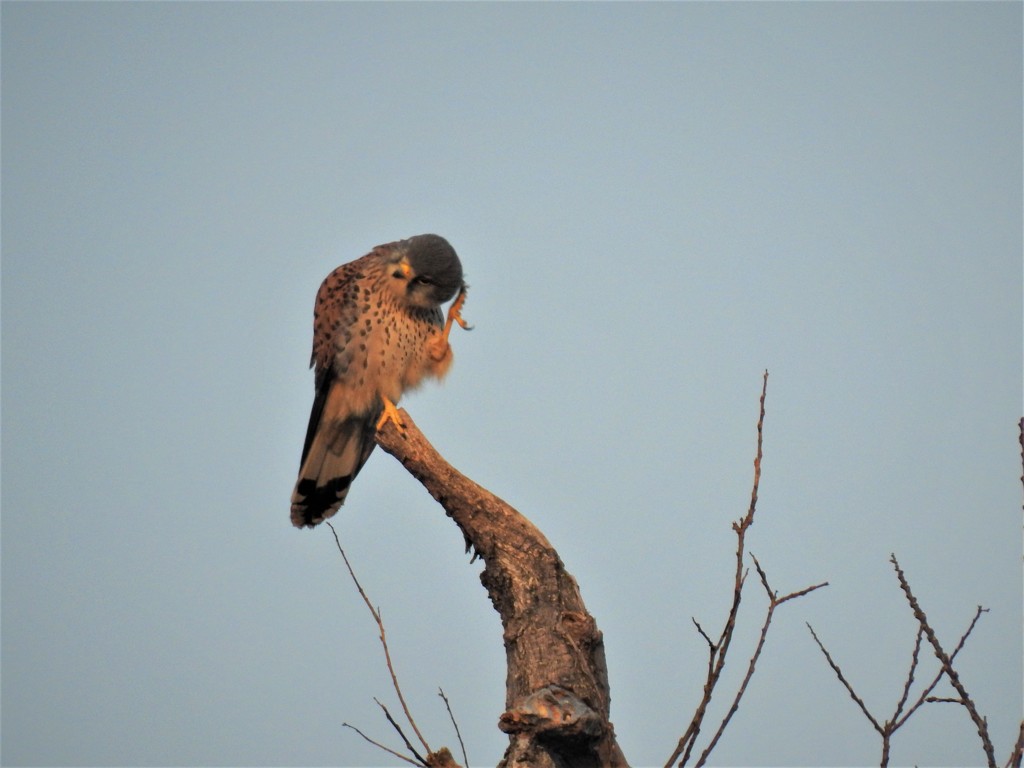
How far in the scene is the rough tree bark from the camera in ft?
7.22

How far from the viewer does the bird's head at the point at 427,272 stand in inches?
178

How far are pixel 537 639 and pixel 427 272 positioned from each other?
2.34m

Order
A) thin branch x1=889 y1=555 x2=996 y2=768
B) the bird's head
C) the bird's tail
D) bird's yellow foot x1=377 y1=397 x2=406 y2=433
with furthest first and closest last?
the bird's head, the bird's tail, bird's yellow foot x1=377 y1=397 x2=406 y2=433, thin branch x1=889 y1=555 x2=996 y2=768

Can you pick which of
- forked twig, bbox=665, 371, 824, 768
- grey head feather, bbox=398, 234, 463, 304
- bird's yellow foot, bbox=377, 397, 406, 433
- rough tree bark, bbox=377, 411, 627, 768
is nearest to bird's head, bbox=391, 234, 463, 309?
grey head feather, bbox=398, 234, 463, 304


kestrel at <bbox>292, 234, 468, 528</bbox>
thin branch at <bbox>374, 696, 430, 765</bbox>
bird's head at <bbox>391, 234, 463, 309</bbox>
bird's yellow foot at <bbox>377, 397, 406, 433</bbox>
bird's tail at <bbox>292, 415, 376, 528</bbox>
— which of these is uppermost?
bird's head at <bbox>391, 234, 463, 309</bbox>

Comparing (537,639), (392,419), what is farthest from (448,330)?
(537,639)

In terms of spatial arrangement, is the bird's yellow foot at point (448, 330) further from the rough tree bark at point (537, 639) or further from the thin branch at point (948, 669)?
the thin branch at point (948, 669)

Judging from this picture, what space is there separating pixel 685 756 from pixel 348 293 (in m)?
3.15

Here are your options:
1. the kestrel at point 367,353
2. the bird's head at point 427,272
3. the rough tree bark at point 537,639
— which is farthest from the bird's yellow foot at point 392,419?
the bird's head at point 427,272

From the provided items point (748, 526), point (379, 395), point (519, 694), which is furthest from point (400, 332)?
point (748, 526)

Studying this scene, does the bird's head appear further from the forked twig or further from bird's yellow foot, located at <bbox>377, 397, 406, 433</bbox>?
the forked twig

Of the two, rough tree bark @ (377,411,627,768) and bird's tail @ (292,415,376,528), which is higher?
bird's tail @ (292,415,376,528)

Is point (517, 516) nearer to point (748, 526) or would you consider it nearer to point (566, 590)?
point (566, 590)

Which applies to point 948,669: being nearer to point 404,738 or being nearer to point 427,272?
point 404,738
